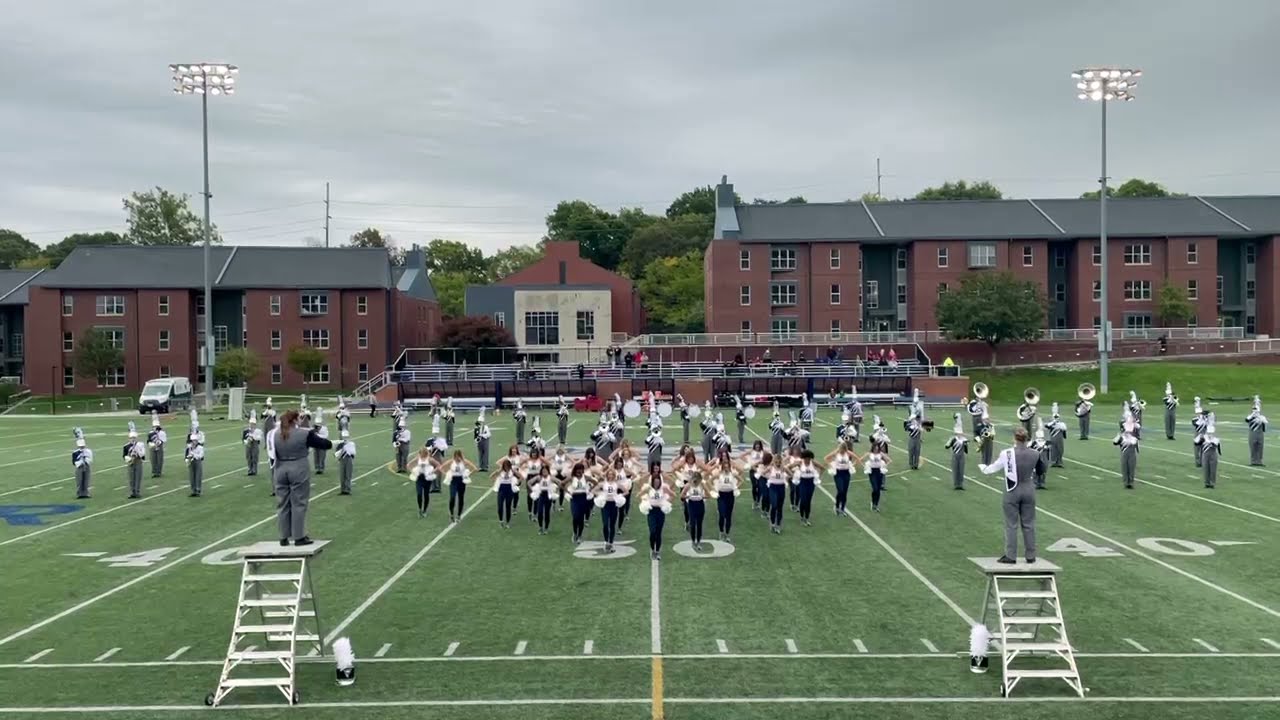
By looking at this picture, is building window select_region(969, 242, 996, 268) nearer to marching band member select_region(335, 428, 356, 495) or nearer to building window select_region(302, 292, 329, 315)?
building window select_region(302, 292, 329, 315)

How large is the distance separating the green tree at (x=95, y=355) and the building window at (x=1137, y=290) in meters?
63.7

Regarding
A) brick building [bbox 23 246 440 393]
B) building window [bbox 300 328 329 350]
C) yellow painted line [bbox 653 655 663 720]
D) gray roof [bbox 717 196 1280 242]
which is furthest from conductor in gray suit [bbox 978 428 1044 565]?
building window [bbox 300 328 329 350]

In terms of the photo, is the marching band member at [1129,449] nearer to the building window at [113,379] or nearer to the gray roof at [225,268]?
the gray roof at [225,268]

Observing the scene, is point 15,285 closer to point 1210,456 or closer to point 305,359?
point 305,359

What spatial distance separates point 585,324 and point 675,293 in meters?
16.5

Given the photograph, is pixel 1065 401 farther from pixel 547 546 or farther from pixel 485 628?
pixel 485 628

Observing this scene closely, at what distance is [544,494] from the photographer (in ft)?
56.2

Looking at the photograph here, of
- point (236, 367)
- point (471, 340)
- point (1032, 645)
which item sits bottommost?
point (1032, 645)

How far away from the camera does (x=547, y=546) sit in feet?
53.4

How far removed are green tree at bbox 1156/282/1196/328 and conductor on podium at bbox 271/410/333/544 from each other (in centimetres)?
6518

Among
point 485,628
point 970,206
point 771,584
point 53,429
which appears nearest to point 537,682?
point 485,628

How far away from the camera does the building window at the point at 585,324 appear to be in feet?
236

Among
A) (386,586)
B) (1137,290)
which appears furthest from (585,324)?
(386,586)

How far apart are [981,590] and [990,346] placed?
54.3 meters
